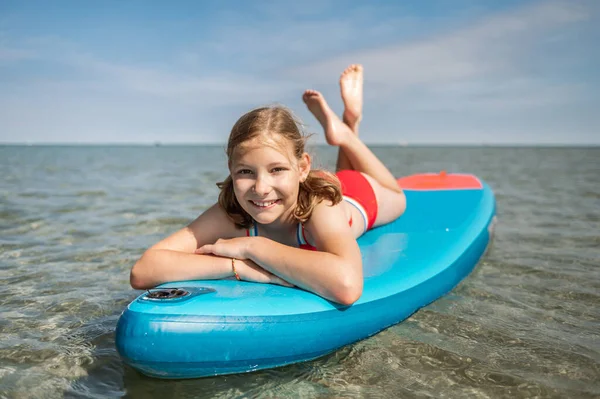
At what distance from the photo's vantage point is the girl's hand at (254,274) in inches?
88.4

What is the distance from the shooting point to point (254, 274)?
225cm

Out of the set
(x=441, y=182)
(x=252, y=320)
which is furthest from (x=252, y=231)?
(x=441, y=182)

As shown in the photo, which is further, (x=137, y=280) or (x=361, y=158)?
(x=361, y=158)

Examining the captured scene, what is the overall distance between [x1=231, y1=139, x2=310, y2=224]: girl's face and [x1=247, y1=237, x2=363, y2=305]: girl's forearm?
19 centimetres

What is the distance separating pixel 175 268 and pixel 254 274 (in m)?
0.34

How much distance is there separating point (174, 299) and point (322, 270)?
23.3 inches

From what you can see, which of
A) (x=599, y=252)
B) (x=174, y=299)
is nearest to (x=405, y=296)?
(x=174, y=299)

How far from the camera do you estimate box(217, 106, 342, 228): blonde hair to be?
2.21m

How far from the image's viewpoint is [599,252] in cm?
424

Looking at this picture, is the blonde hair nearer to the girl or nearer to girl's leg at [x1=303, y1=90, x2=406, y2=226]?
the girl

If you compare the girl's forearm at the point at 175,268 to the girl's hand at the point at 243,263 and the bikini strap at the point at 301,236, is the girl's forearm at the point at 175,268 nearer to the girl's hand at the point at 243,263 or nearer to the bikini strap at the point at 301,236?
the girl's hand at the point at 243,263

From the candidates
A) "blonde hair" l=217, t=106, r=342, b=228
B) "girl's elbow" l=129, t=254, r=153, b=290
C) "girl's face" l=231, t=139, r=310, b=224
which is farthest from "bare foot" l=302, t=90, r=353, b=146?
"girl's elbow" l=129, t=254, r=153, b=290

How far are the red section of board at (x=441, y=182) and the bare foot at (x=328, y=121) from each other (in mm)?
1232

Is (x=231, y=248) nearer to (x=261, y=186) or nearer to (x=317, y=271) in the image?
(x=261, y=186)
